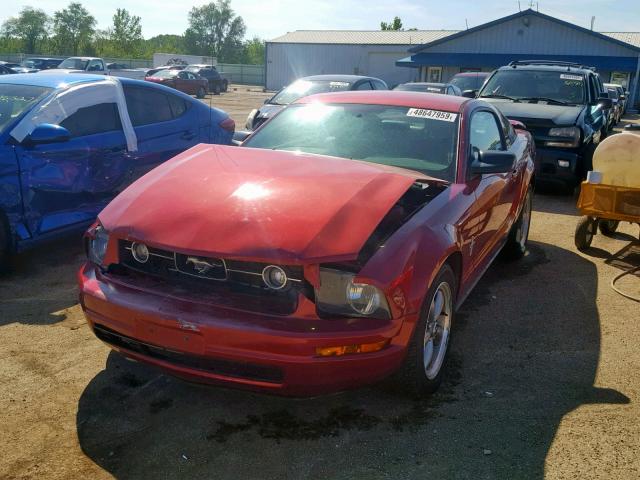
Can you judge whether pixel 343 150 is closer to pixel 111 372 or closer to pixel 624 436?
pixel 111 372

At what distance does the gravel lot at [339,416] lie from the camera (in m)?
2.78

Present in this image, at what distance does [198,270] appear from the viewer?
301 centimetres

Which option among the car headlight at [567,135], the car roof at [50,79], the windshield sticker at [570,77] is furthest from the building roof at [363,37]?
the car roof at [50,79]

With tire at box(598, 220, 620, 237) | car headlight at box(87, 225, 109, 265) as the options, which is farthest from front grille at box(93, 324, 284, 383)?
tire at box(598, 220, 620, 237)

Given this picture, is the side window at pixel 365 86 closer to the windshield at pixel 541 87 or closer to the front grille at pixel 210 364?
the windshield at pixel 541 87

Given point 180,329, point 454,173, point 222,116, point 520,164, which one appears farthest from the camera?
point 222,116

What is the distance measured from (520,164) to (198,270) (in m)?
3.50

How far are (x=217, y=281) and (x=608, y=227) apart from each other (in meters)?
5.52

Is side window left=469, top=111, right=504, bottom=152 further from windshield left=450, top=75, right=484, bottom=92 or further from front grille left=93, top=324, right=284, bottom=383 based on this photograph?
windshield left=450, top=75, right=484, bottom=92

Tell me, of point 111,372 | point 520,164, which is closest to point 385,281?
point 111,372

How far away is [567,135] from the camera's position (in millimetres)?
8875

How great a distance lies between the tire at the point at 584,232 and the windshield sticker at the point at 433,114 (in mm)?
2705

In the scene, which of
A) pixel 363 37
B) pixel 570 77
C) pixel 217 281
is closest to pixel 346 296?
pixel 217 281

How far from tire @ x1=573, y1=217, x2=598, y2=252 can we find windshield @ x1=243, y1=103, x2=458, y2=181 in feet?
8.90
